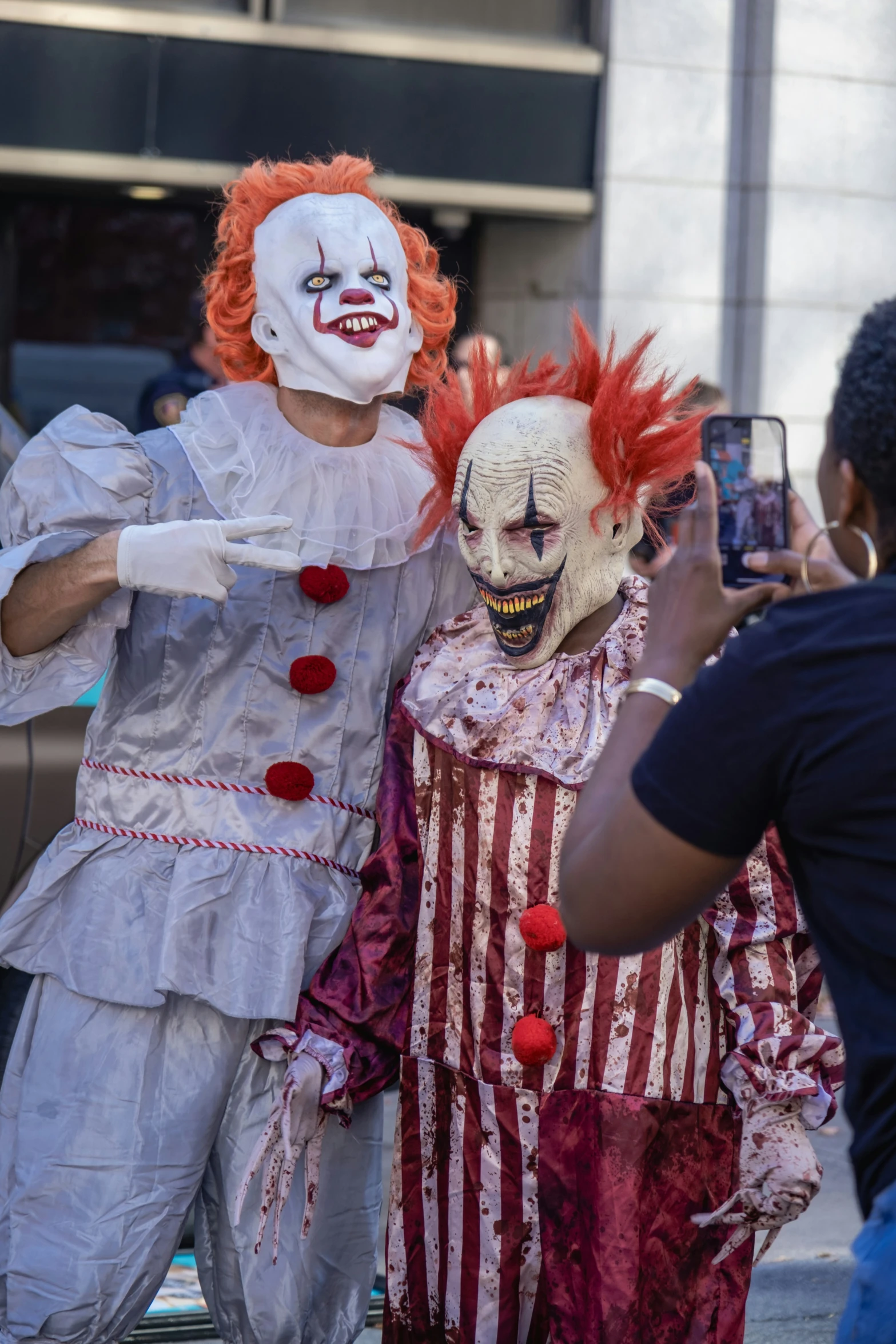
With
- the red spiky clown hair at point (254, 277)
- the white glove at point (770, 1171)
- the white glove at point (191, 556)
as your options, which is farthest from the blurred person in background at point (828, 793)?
the red spiky clown hair at point (254, 277)

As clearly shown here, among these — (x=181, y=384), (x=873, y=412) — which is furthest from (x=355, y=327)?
(x=181, y=384)

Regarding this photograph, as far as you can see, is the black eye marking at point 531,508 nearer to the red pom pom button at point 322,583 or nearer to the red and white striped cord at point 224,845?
the red pom pom button at point 322,583

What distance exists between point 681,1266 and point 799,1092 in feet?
1.05

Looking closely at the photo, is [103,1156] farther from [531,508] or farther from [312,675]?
[531,508]

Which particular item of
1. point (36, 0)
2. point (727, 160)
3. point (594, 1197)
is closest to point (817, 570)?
point (594, 1197)

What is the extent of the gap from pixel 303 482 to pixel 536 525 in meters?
0.44

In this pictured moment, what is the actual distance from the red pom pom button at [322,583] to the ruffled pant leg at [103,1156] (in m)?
0.65

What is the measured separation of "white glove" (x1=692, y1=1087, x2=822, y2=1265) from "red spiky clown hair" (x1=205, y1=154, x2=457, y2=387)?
1.32 meters

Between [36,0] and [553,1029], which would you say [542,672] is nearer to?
[553,1029]

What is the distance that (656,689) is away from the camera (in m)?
1.63

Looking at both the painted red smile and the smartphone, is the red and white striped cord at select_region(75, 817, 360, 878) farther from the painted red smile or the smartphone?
the smartphone

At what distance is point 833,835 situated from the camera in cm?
150

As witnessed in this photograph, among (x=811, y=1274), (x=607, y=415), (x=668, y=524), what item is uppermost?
(x=668, y=524)

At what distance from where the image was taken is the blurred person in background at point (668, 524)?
272cm
